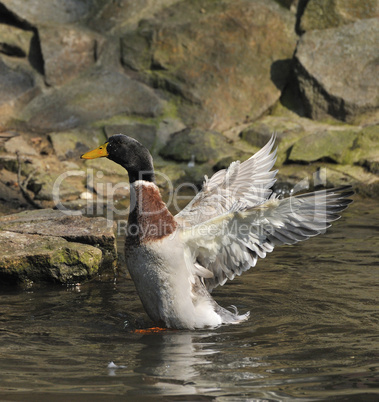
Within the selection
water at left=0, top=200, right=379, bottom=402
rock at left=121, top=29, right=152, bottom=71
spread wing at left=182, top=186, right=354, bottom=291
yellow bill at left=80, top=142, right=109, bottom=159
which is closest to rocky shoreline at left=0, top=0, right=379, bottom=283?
rock at left=121, top=29, right=152, bottom=71

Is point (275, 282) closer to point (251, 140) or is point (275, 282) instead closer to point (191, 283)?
point (191, 283)

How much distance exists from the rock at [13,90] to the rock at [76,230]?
134 inches

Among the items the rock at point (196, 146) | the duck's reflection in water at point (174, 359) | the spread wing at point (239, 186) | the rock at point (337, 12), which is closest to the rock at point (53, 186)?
the rock at point (196, 146)

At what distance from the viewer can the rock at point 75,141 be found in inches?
341

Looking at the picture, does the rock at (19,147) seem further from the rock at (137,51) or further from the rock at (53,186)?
the rock at (137,51)

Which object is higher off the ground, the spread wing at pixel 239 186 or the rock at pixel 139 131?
the rock at pixel 139 131

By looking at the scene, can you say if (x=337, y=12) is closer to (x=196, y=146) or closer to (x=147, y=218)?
(x=196, y=146)

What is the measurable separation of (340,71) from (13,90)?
4.56 metres

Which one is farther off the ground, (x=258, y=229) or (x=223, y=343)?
(x=258, y=229)

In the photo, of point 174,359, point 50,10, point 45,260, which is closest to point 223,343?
point 174,359

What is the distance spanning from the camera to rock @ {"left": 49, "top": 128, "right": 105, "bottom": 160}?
8664 mm

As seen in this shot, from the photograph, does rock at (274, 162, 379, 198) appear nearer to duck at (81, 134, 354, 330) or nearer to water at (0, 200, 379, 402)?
water at (0, 200, 379, 402)

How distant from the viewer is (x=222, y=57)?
9.65 metres

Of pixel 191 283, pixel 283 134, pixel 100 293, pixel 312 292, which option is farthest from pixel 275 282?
pixel 283 134
